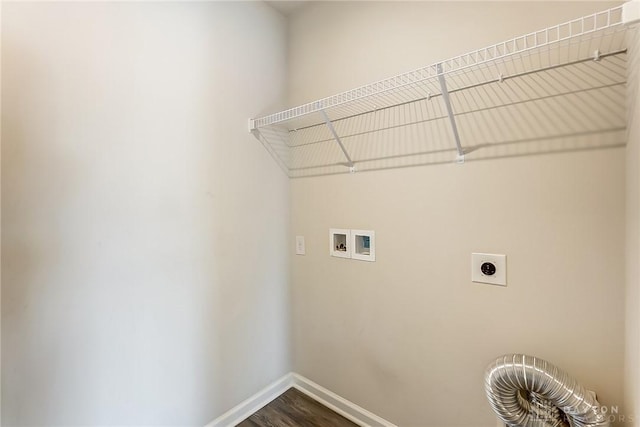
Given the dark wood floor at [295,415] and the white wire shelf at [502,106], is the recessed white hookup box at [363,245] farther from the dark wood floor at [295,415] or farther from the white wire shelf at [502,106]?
the dark wood floor at [295,415]

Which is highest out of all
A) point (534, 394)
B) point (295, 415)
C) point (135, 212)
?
point (135, 212)

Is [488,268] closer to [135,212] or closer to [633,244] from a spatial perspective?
[633,244]

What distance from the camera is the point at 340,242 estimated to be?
1.67m

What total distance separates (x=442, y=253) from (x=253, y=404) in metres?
1.46

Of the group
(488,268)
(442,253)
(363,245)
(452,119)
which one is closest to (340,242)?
(363,245)

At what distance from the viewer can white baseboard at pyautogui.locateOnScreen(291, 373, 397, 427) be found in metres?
1.54

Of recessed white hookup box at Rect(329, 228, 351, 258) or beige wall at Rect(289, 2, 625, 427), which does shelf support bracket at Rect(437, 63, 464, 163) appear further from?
recessed white hookup box at Rect(329, 228, 351, 258)

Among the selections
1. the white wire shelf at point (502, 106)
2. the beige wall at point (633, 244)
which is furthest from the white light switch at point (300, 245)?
the beige wall at point (633, 244)

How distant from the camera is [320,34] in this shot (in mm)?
1703

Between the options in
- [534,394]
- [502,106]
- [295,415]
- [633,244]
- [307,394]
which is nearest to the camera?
[633,244]

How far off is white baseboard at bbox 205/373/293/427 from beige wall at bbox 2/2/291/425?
0.05 metres

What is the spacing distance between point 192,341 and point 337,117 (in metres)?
1.46

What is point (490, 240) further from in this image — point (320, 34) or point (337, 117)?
point (320, 34)

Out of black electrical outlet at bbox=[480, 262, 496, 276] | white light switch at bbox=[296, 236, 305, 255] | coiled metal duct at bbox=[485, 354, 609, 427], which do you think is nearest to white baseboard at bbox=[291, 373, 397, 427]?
coiled metal duct at bbox=[485, 354, 609, 427]
